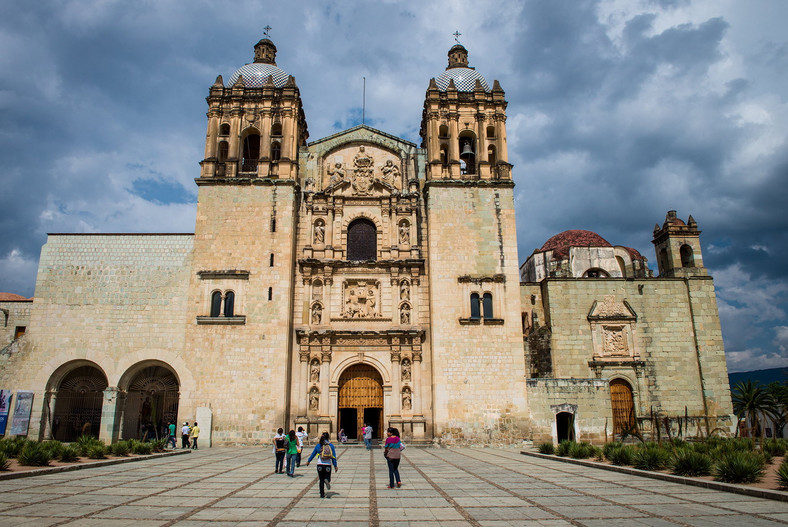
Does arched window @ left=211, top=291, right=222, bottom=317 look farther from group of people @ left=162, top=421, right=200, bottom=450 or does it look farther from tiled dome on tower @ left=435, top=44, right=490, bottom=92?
tiled dome on tower @ left=435, top=44, right=490, bottom=92

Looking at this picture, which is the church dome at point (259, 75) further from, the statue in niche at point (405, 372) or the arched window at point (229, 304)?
the statue in niche at point (405, 372)

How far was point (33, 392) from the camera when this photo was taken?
24.7 meters

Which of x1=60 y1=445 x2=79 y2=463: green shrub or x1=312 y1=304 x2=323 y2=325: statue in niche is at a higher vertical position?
x1=312 y1=304 x2=323 y2=325: statue in niche

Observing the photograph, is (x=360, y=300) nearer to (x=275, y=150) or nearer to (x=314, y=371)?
(x=314, y=371)

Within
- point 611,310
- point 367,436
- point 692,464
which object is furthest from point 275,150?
point 692,464

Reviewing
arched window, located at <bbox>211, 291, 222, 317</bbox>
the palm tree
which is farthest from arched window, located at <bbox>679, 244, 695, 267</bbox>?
arched window, located at <bbox>211, 291, 222, 317</bbox>

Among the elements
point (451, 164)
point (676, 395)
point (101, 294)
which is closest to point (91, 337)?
point (101, 294)

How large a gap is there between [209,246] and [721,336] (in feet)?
90.8

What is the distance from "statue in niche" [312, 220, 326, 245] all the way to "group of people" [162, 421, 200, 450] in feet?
35.0

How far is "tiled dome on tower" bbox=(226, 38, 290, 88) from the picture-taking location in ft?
105

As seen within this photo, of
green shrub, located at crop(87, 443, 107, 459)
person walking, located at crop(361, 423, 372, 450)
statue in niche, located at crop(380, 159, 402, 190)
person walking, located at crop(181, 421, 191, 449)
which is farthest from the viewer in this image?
statue in niche, located at crop(380, 159, 402, 190)

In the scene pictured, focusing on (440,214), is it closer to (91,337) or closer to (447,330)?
(447,330)

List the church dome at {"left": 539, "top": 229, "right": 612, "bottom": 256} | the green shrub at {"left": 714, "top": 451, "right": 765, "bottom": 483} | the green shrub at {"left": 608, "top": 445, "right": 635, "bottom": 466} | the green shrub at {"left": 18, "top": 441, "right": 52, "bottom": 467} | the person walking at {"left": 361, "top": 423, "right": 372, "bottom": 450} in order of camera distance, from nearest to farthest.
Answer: the green shrub at {"left": 714, "top": 451, "right": 765, "bottom": 483}, the green shrub at {"left": 18, "top": 441, "right": 52, "bottom": 467}, the green shrub at {"left": 608, "top": 445, "right": 635, "bottom": 466}, the person walking at {"left": 361, "top": 423, "right": 372, "bottom": 450}, the church dome at {"left": 539, "top": 229, "right": 612, "bottom": 256}

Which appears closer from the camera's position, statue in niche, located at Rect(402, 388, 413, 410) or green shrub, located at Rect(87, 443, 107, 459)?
green shrub, located at Rect(87, 443, 107, 459)
